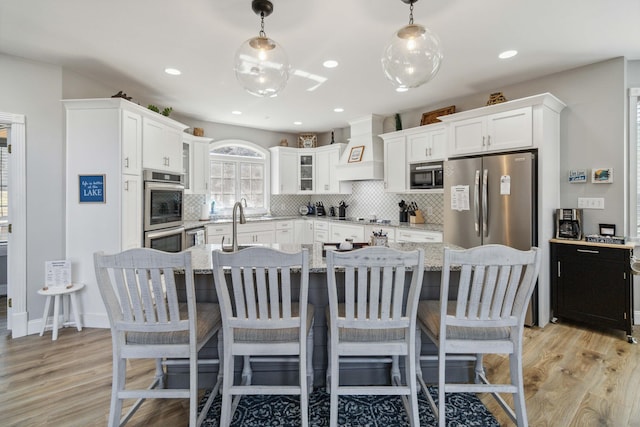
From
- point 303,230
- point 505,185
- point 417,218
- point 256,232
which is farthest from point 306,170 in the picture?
point 505,185

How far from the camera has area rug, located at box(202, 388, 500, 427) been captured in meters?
1.86

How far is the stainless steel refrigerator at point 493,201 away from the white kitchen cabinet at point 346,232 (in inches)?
59.6

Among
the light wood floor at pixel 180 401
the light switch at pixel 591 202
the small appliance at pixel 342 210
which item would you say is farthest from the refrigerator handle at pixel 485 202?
the small appliance at pixel 342 210

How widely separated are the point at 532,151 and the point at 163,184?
4.18 metres

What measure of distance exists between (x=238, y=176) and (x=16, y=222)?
3427 millimetres

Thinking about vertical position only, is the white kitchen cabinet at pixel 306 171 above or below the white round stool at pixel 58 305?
above

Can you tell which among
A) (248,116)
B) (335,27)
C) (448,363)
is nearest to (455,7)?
(335,27)

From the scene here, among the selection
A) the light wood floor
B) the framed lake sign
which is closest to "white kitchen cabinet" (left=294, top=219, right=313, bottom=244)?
the framed lake sign

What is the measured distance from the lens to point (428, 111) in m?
4.79

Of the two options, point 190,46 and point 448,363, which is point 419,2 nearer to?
point 190,46

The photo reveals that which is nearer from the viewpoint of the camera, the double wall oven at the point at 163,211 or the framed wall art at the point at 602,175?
the framed wall art at the point at 602,175

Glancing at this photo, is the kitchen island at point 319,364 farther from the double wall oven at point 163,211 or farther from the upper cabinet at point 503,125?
the upper cabinet at point 503,125

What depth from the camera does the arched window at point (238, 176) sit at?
19.2 feet

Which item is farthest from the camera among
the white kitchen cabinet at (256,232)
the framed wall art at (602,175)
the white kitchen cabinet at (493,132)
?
the white kitchen cabinet at (256,232)
